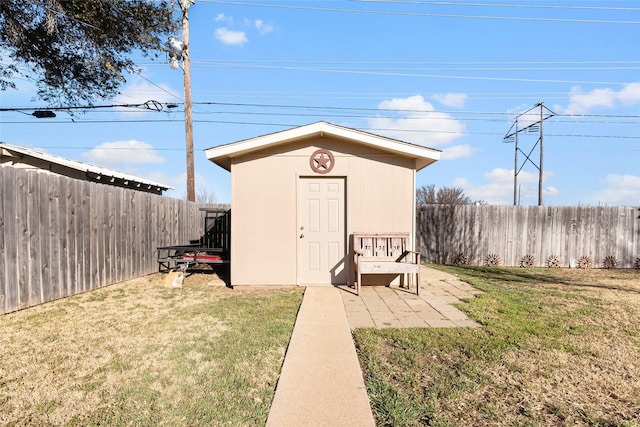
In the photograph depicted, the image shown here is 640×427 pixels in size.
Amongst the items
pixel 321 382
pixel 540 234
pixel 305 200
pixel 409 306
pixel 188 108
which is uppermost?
pixel 188 108

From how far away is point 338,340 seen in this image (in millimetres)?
3721

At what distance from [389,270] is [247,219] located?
304 cm

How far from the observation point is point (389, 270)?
6.03m

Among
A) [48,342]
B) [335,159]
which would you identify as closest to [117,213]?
[48,342]

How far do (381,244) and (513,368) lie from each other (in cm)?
372

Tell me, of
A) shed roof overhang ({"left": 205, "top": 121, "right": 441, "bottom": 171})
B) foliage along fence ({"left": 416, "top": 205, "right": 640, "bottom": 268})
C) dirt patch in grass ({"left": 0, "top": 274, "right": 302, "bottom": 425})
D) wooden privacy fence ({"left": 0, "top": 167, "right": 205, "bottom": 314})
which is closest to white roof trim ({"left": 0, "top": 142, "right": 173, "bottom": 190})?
wooden privacy fence ({"left": 0, "top": 167, "right": 205, "bottom": 314})

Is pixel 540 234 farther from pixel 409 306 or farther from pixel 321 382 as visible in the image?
pixel 321 382

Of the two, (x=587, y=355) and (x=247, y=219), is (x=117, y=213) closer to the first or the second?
(x=247, y=219)

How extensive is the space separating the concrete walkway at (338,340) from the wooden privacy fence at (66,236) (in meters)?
4.22

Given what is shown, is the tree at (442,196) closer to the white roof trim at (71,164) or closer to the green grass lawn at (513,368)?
the white roof trim at (71,164)

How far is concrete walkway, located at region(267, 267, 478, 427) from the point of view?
7.71ft

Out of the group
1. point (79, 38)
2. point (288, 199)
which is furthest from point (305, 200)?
point (79, 38)

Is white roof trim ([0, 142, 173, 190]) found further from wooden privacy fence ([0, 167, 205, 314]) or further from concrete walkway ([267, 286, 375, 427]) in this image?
concrete walkway ([267, 286, 375, 427])

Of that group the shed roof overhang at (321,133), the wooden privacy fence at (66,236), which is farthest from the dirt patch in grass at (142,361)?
the shed roof overhang at (321,133)
